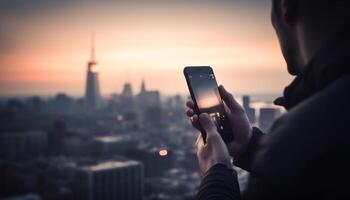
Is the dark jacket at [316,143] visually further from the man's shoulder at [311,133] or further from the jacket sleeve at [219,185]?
the jacket sleeve at [219,185]

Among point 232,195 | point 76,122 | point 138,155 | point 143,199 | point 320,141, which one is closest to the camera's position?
point 320,141

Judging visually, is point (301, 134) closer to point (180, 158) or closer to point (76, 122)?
point (180, 158)

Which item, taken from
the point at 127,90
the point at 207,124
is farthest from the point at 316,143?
the point at 127,90

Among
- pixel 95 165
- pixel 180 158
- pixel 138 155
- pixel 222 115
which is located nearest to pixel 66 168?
pixel 95 165

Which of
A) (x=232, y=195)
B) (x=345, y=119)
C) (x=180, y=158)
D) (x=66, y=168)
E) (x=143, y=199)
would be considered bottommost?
(x=143, y=199)

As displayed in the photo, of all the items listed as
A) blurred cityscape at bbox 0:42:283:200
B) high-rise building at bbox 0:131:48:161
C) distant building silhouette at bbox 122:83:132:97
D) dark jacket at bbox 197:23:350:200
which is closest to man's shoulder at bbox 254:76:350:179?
dark jacket at bbox 197:23:350:200

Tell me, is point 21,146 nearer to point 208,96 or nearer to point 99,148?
point 99,148

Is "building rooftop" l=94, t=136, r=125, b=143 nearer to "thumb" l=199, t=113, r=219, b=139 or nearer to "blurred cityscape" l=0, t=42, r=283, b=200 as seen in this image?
"blurred cityscape" l=0, t=42, r=283, b=200
